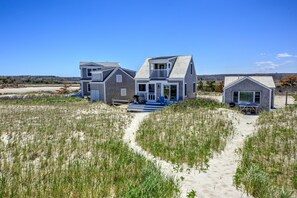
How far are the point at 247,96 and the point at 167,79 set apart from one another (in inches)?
363

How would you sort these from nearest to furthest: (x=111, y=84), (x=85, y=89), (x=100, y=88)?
(x=100, y=88) < (x=111, y=84) < (x=85, y=89)

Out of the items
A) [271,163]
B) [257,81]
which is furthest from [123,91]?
[271,163]

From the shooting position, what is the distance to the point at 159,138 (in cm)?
1259

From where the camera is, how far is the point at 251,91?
25156 millimetres

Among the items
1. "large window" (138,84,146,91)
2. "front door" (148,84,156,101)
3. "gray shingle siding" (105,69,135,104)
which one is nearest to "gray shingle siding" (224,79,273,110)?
"front door" (148,84,156,101)

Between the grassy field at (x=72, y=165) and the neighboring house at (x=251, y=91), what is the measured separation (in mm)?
15692

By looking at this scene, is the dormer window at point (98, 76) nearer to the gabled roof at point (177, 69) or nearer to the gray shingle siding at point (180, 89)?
the gabled roof at point (177, 69)

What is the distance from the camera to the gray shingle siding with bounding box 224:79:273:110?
24.6m

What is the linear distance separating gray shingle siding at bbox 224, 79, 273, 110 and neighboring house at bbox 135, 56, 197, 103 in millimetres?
5033

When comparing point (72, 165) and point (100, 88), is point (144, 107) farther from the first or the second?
point (72, 165)

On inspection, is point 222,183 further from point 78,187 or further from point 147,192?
point 78,187

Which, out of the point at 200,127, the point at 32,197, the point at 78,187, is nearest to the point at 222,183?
the point at 78,187

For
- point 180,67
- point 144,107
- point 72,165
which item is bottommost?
point 72,165

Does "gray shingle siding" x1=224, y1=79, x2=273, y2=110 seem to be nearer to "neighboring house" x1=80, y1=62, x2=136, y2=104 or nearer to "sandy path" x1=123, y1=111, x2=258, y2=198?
"neighboring house" x1=80, y1=62, x2=136, y2=104
